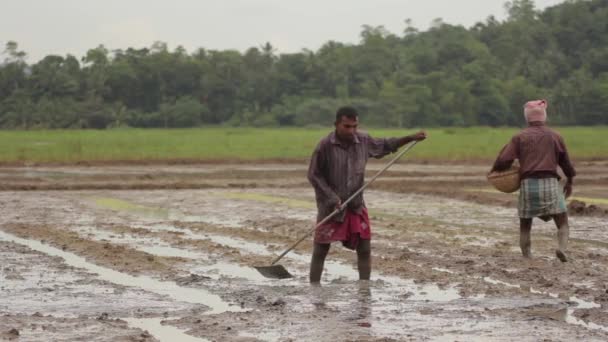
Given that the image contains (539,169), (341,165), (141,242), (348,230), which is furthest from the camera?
(141,242)

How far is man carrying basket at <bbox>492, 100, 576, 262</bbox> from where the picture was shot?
1070cm

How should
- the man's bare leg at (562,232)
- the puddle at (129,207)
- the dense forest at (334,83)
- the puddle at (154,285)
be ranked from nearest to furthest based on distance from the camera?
the puddle at (154,285) → the man's bare leg at (562,232) → the puddle at (129,207) → the dense forest at (334,83)

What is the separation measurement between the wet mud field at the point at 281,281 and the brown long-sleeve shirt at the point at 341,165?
740 millimetres

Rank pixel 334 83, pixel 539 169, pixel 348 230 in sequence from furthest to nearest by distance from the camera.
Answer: pixel 334 83, pixel 539 169, pixel 348 230

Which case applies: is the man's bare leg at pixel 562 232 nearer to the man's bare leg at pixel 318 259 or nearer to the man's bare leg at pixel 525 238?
the man's bare leg at pixel 525 238

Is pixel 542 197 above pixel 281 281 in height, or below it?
above

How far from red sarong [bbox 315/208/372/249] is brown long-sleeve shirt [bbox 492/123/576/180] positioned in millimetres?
2198

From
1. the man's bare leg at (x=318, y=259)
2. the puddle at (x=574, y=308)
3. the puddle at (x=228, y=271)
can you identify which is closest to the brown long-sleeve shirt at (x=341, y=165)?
the man's bare leg at (x=318, y=259)

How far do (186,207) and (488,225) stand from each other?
215 inches

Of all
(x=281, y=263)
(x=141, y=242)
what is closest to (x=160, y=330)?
(x=281, y=263)

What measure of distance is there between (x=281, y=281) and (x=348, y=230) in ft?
2.70

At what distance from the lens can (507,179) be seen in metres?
10.9

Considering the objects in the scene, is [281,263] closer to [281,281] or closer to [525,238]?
[281,281]

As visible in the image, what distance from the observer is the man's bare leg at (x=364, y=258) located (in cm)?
926
